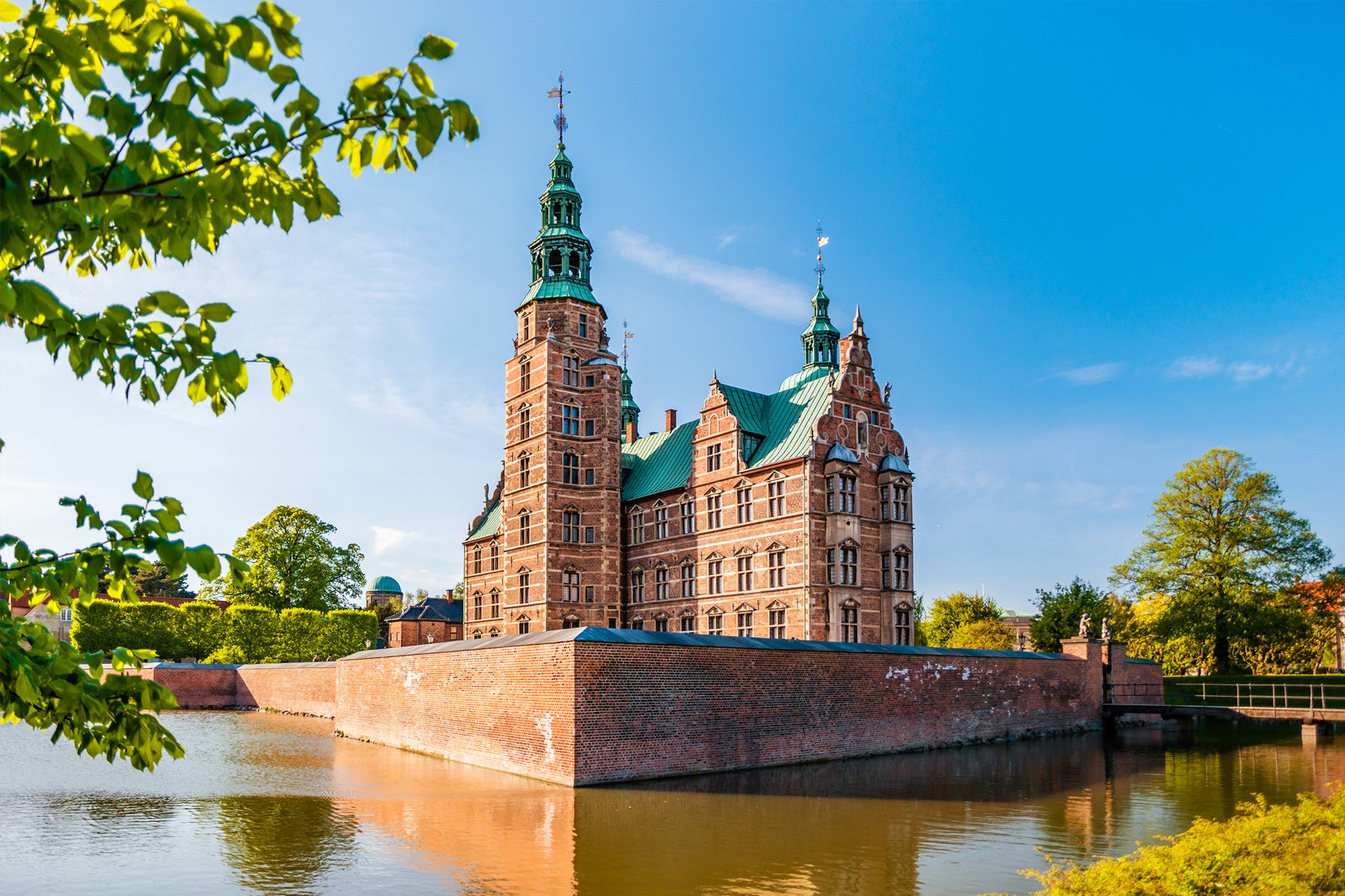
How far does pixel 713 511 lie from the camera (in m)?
Answer: 41.3

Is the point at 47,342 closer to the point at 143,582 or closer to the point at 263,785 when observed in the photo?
the point at 263,785

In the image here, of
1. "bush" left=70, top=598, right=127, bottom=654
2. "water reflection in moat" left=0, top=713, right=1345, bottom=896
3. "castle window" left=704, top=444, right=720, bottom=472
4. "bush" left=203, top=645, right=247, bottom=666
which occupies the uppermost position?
"castle window" left=704, top=444, right=720, bottom=472

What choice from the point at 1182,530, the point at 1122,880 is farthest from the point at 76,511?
the point at 1182,530

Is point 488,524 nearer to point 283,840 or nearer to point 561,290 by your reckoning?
point 561,290

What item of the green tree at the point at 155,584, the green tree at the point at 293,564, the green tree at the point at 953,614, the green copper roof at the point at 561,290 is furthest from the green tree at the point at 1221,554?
the green tree at the point at 155,584

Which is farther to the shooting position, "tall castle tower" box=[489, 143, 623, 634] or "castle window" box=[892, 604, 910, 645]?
"tall castle tower" box=[489, 143, 623, 634]

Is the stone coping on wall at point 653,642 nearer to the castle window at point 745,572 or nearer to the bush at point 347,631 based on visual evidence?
the castle window at point 745,572

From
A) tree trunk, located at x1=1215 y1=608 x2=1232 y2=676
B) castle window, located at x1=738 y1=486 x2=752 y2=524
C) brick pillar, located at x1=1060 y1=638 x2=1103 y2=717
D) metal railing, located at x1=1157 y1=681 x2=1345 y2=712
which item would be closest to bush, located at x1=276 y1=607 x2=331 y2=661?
castle window, located at x1=738 y1=486 x2=752 y2=524

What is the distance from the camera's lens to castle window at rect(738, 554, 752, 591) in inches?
1543

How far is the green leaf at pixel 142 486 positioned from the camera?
4.05 metres

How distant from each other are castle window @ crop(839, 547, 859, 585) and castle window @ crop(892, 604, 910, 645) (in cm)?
231

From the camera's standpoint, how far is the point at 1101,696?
3669cm

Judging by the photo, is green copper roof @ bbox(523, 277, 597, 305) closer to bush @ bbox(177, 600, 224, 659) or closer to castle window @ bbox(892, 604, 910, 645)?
castle window @ bbox(892, 604, 910, 645)

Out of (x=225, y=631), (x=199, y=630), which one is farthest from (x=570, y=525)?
(x=199, y=630)
